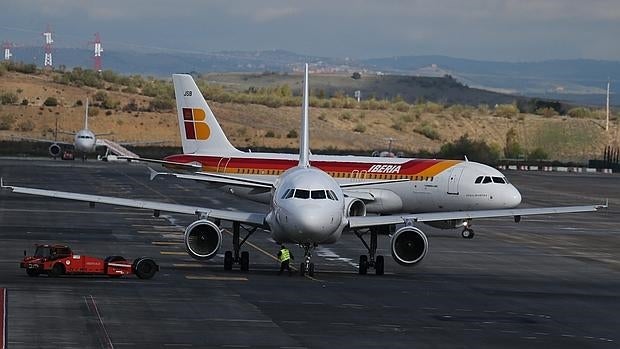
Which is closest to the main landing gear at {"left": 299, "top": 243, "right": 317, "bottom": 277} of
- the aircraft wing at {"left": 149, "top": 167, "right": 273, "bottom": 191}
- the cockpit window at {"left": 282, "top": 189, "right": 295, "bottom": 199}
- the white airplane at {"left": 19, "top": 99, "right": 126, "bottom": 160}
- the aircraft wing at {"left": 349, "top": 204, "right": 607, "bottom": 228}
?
the aircraft wing at {"left": 349, "top": 204, "right": 607, "bottom": 228}

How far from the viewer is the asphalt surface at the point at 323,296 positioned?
27469mm

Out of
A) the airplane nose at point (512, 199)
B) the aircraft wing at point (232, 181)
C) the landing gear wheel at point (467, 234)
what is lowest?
the landing gear wheel at point (467, 234)

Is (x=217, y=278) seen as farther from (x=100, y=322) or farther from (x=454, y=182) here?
(x=454, y=182)

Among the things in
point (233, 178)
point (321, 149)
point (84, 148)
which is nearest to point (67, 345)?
point (233, 178)

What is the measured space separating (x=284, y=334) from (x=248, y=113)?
16870cm

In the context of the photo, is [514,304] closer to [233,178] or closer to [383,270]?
[383,270]

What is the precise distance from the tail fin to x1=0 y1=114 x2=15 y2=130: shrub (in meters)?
107

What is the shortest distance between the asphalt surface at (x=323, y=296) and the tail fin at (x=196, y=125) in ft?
26.1

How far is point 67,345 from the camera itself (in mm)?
25359

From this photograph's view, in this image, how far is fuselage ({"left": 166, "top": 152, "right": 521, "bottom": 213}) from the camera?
63219mm

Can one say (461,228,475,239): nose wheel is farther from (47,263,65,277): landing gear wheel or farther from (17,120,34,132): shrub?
(17,120,34,132): shrub

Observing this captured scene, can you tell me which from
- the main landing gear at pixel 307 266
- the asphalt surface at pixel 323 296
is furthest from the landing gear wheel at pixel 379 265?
the main landing gear at pixel 307 266

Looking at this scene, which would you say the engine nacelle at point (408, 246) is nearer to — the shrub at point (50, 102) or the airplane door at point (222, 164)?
the airplane door at point (222, 164)

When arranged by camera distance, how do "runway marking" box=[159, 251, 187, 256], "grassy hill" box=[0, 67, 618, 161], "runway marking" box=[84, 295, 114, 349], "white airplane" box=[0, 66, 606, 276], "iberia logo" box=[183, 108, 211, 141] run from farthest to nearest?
"grassy hill" box=[0, 67, 618, 161] → "iberia logo" box=[183, 108, 211, 141] → "runway marking" box=[159, 251, 187, 256] → "white airplane" box=[0, 66, 606, 276] → "runway marking" box=[84, 295, 114, 349]
